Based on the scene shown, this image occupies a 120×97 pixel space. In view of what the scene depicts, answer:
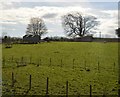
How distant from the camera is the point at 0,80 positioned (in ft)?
79.8

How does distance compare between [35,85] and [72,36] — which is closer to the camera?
[35,85]

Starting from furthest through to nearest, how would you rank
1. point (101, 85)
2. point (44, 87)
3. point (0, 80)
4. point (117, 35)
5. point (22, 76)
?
point (117, 35), point (22, 76), point (0, 80), point (101, 85), point (44, 87)

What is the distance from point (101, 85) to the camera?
22.4 metres

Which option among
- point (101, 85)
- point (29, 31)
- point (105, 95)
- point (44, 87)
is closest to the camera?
point (105, 95)

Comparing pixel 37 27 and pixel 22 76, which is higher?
pixel 37 27

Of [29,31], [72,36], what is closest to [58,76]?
[72,36]

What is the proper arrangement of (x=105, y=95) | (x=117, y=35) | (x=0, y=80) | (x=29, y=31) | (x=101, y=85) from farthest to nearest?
(x=29, y=31) → (x=117, y=35) → (x=0, y=80) → (x=101, y=85) → (x=105, y=95)

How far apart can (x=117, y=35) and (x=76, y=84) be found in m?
107

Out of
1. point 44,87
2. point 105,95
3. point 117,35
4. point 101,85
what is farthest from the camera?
point 117,35

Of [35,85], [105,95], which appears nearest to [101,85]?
[105,95]

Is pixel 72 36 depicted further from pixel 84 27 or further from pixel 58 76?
pixel 58 76

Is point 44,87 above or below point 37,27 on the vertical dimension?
below

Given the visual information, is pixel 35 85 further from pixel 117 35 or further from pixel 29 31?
pixel 29 31

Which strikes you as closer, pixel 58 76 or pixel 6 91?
pixel 6 91
